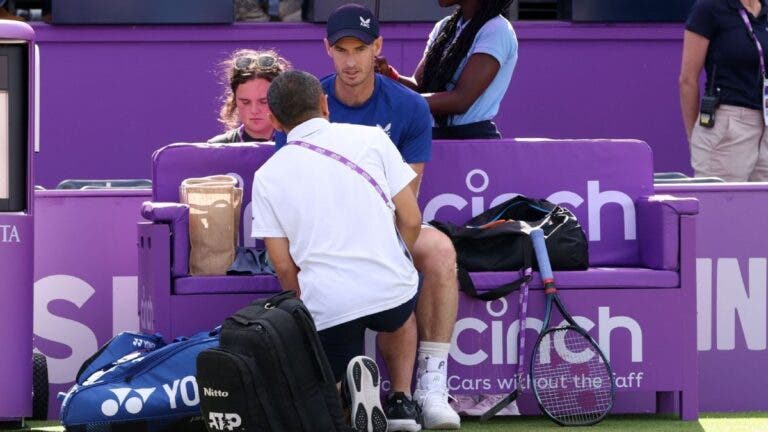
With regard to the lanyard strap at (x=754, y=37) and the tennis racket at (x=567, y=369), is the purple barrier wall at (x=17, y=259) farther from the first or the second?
the lanyard strap at (x=754, y=37)

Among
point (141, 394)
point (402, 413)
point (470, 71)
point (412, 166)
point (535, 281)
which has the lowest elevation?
point (402, 413)

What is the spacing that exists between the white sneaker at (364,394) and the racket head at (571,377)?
41.2 inches

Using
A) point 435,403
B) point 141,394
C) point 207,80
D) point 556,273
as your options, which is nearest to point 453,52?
point 556,273

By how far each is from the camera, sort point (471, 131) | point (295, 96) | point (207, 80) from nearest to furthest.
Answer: point (295, 96) < point (471, 131) < point (207, 80)

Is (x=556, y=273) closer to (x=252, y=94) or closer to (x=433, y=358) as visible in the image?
(x=433, y=358)

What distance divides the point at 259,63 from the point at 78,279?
4.50ft

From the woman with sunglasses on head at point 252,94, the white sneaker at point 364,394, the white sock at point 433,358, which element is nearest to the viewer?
the white sneaker at point 364,394

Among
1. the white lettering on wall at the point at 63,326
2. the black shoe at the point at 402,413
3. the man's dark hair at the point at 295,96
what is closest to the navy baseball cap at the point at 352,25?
the man's dark hair at the point at 295,96

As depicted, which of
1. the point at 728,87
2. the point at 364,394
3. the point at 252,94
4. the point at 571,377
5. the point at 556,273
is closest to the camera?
the point at 364,394

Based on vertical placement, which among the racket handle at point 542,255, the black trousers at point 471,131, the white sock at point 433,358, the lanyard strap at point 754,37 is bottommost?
the white sock at point 433,358

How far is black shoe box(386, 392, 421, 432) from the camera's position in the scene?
21.4 ft

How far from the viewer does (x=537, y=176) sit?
765 cm

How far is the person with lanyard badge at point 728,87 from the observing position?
930 centimetres

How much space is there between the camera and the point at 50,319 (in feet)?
25.4
